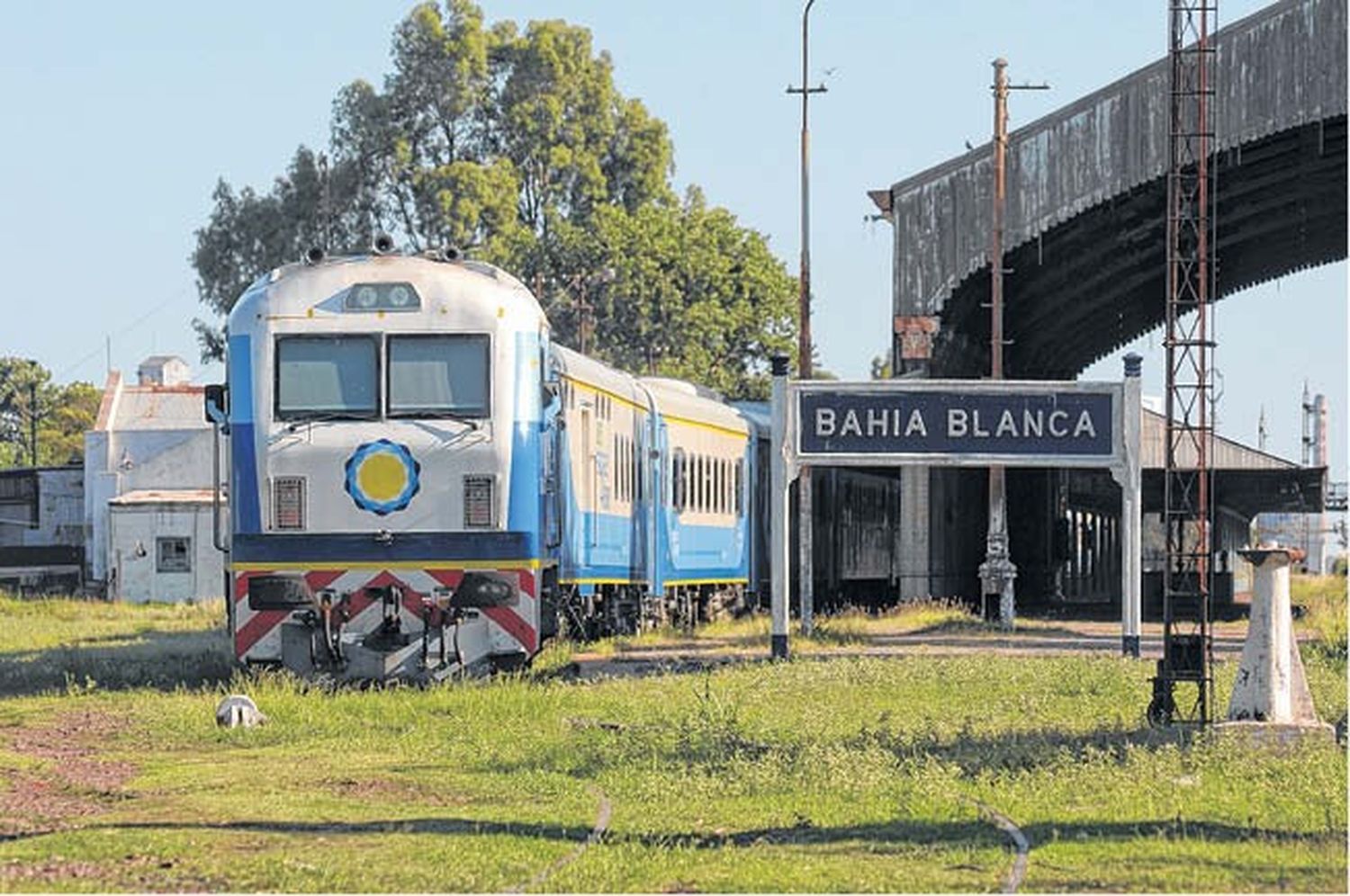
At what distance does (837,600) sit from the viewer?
4512 cm

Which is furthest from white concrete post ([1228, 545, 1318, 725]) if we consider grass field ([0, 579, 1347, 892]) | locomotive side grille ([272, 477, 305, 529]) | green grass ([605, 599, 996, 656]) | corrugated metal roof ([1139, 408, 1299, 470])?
corrugated metal roof ([1139, 408, 1299, 470])

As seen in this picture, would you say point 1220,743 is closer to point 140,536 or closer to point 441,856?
point 441,856

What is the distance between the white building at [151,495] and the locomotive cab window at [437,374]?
37829 mm

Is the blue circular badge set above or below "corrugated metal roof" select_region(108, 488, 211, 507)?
below

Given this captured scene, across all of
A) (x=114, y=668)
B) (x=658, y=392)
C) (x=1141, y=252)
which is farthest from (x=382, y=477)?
(x=1141, y=252)

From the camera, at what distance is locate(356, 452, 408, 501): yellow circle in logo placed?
71.8 ft

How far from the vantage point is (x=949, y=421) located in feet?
93.8

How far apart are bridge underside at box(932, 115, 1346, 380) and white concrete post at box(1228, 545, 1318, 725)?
22977 mm

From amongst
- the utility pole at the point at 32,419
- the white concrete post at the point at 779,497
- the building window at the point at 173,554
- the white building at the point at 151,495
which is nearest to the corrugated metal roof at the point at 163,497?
the white building at the point at 151,495

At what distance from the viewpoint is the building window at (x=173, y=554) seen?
2542 inches

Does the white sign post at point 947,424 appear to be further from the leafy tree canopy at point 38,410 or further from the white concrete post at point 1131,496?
the leafy tree canopy at point 38,410

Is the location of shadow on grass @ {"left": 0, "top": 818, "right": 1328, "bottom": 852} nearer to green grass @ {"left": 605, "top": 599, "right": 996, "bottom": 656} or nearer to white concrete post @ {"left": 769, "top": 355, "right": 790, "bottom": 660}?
white concrete post @ {"left": 769, "top": 355, "right": 790, "bottom": 660}

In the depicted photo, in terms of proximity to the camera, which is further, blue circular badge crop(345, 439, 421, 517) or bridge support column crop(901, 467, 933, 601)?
bridge support column crop(901, 467, 933, 601)

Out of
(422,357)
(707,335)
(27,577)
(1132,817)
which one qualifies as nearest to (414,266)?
(422,357)
